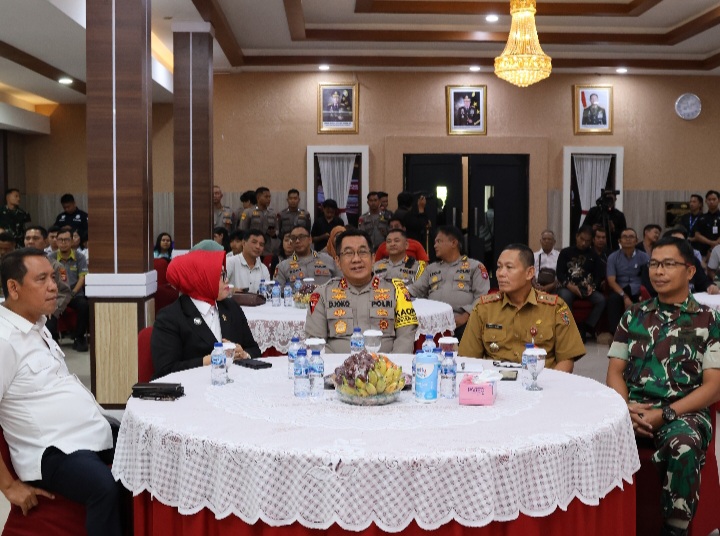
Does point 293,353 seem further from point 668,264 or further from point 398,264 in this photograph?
point 398,264

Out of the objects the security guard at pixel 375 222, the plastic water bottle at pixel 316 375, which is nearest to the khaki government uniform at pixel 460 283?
the plastic water bottle at pixel 316 375

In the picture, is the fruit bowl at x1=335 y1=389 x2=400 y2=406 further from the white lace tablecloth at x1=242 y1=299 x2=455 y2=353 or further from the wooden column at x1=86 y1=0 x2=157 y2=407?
the wooden column at x1=86 y1=0 x2=157 y2=407

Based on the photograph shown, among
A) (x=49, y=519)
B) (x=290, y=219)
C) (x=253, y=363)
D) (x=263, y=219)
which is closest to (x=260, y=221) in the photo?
(x=263, y=219)

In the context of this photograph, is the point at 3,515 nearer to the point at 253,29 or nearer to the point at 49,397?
the point at 49,397

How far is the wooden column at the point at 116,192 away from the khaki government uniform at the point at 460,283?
93.9 inches

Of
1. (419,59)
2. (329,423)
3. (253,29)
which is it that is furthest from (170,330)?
(419,59)

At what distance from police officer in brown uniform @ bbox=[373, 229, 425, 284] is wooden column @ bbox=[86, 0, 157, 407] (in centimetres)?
209

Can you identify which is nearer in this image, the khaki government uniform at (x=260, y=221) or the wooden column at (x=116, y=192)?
the wooden column at (x=116, y=192)

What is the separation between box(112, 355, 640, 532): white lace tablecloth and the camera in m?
2.38

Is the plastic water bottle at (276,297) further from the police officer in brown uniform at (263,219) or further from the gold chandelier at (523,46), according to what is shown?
the police officer in brown uniform at (263,219)

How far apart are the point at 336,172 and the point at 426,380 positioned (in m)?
11.1

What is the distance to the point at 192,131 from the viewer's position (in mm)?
10336

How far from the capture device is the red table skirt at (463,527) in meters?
2.44

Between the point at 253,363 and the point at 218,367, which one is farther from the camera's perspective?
the point at 253,363
